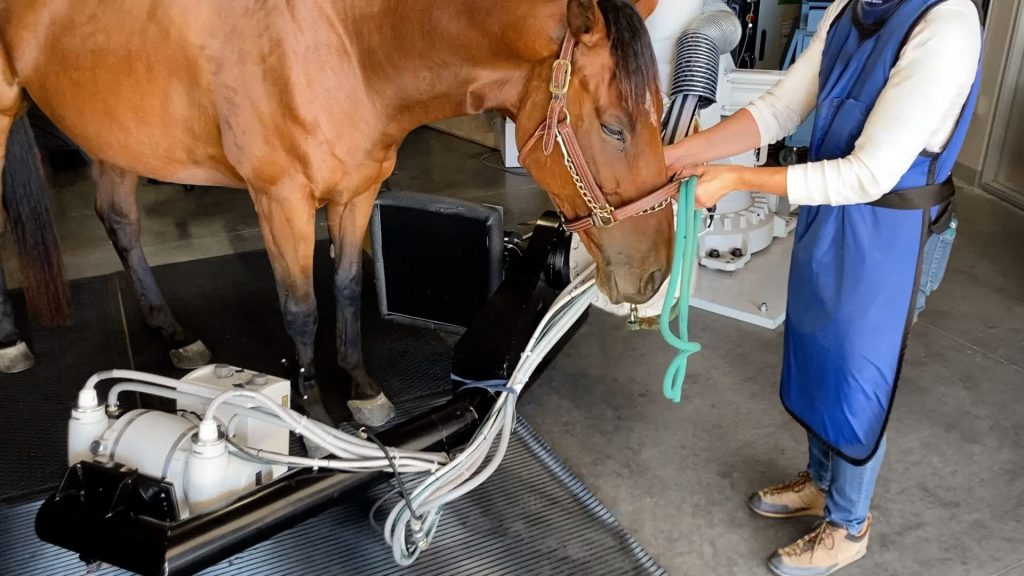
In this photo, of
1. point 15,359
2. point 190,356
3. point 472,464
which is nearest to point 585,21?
point 472,464

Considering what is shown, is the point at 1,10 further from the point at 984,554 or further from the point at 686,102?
the point at 984,554

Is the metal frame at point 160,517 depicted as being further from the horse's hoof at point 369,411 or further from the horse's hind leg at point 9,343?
the horse's hind leg at point 9,343

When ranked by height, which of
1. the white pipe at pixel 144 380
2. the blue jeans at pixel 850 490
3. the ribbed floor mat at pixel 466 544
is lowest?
the ribbed floor mat at pixel 466 544

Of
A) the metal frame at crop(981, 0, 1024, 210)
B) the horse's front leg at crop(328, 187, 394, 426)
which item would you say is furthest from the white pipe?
the metal frame at crop(981, 0, 1024, 210)

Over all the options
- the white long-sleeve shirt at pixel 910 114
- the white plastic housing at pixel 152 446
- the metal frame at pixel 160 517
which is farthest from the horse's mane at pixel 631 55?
the white plastic housing at pixel 152 446

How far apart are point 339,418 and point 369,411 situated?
4.5 inches

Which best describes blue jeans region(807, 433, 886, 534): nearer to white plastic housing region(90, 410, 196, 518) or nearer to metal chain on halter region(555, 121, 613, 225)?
metal chain on halter region(555, 121, 613, 225)

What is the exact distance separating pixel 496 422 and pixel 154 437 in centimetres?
71

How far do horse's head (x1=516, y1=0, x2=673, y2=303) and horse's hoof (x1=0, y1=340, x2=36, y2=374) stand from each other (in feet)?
6.83

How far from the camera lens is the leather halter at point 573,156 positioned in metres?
1.35

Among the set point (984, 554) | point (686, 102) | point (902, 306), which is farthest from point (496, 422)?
point (984, 554)

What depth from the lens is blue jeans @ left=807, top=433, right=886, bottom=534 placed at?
167 cm

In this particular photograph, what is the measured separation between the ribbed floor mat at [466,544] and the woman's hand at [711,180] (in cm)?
90

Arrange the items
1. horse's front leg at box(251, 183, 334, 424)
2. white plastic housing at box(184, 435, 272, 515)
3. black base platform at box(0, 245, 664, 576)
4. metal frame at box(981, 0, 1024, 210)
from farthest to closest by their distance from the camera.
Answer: metal frame at box(981, 0, 1024, 210), horse's front leg at box(251, 183, 334, 424), black base platform at box(0, 245, 664, 576), white plastic housing at box(184, 435, 272, 515)
